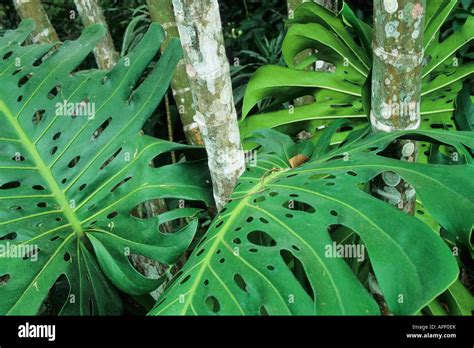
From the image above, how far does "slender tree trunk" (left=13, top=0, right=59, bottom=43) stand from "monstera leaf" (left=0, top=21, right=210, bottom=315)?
0.51m

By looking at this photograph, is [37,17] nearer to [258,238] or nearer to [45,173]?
[45,173]

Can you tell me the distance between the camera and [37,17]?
181 cm

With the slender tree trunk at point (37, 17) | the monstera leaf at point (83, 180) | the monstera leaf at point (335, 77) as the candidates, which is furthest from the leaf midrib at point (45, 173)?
the slender tree trunk at point (37, 17)

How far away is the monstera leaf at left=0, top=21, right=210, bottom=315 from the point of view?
980mm

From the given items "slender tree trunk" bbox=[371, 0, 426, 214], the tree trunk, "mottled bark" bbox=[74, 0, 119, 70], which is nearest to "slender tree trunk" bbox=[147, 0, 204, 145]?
"mottled bark" bbox=[74, 0, 119, 70]

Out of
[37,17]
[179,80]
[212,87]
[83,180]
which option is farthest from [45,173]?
[37,17]

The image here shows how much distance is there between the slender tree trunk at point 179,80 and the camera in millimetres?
1647

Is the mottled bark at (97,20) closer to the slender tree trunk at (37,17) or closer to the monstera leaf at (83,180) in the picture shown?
the slender tree trunk at (37,17)

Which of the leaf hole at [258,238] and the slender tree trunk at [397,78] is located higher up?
the slender tree trunk at [397,78]

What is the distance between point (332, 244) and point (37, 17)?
1.41m

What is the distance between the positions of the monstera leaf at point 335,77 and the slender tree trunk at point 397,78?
1.11ft

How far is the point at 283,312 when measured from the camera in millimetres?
751

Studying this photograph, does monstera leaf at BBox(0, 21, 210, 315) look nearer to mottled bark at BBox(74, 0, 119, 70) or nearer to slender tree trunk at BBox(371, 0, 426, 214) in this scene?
slender tree trunk at BBox(371, 0, 426, 214)
